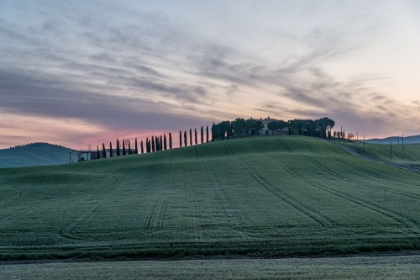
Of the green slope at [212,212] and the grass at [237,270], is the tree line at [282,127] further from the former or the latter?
the grass at [237,270]

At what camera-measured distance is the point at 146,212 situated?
102 ft

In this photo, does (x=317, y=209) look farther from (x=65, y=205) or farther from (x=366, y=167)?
(x=366, y=167)

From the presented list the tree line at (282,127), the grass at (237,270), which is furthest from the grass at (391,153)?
the grass at (237,270)

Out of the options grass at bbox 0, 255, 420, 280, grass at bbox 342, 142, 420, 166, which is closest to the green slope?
grass at bbox 0, 255, 420, 280

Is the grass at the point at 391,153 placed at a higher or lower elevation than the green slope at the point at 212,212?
higher

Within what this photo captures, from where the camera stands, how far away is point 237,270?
16109 mm

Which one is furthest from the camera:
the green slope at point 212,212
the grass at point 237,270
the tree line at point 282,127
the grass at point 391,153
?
the tree line at point 282,127

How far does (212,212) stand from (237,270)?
1514 centimetres

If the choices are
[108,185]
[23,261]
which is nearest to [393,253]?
A: [23,261]

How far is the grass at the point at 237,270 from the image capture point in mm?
14758

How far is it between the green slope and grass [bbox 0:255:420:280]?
280 centimetres

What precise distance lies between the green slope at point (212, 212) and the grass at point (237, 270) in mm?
2799

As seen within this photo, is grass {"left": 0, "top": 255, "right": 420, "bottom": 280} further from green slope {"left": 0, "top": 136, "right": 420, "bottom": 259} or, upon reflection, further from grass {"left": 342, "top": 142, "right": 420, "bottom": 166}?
grass {"left": 342, "top": 142, "right": 420, "bottom": 166}

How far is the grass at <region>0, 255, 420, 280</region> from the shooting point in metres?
14.8
